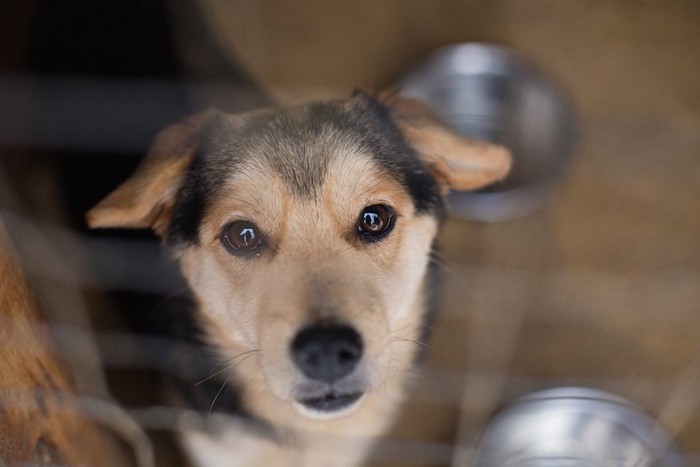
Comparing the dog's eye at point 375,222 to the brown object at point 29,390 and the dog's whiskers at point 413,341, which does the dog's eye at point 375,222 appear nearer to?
the dog's whiskers at point 413,341

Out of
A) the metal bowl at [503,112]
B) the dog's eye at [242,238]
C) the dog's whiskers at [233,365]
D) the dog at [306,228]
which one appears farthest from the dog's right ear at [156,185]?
the metal bowl at [503,112]

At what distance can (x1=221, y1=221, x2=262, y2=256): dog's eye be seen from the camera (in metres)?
1.22

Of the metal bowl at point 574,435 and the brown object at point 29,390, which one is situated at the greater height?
the brown object at point 29,390

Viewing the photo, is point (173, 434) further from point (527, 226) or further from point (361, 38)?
point (361, 38)

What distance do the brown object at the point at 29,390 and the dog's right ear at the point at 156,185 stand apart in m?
0.17

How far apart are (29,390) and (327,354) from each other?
49 cm

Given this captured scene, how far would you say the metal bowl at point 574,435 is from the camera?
1.63 meters

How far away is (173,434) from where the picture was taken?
1.63 m

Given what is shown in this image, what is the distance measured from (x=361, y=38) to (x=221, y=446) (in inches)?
53.7

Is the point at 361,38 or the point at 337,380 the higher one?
the point at 361,38

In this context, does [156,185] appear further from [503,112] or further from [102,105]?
[503,112]

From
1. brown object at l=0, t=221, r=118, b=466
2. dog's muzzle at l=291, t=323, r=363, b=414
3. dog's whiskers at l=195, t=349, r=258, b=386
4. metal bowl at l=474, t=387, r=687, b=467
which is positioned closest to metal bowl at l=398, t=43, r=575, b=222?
metal bowl at l=474, t=387, r=687, b=467

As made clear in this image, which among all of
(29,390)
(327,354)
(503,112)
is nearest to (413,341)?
(327,354)

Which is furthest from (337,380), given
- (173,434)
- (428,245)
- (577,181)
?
(577,181)
